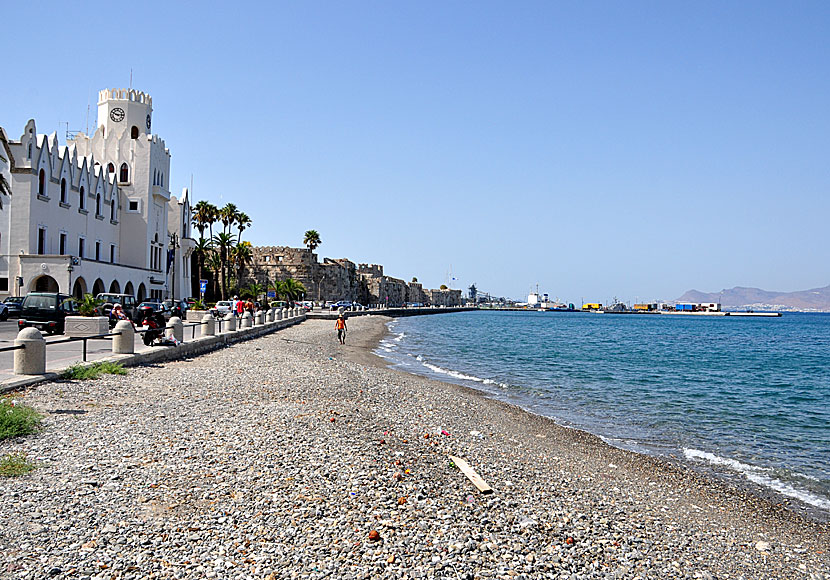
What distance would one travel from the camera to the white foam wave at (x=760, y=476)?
10.1 metres

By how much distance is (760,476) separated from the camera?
446 inches

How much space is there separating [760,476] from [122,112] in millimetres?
62227

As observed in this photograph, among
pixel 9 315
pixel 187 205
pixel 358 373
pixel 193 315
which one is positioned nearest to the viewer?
pixel 358 373

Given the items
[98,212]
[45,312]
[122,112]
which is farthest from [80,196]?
[45,312]

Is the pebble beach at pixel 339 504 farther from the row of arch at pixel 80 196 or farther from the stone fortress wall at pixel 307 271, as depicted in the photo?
the stone fortress wall at pixel 307 271

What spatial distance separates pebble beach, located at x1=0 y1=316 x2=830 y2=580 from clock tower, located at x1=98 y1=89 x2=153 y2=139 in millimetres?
54226

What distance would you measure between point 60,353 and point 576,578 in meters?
16.4

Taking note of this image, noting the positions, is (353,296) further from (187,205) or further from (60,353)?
(60,353)

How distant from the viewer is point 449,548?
243 inches

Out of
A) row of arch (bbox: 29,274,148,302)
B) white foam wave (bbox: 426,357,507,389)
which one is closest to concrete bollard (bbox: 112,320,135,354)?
white foam wave (bbox: 426,357,507,389)

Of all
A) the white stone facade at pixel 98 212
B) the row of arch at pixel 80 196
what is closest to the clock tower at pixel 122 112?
the white stone facade at pixel 98 212

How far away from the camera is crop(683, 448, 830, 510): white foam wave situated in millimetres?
10050

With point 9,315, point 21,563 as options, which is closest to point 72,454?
point 21,563

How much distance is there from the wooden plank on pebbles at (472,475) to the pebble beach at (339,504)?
0.35 feet
